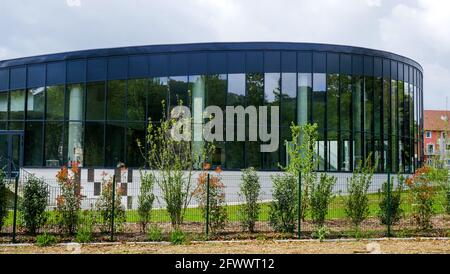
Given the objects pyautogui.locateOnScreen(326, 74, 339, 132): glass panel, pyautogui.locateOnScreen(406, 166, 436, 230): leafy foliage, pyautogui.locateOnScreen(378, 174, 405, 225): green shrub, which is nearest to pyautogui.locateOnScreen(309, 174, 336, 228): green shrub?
pyautogui.locateOnScreen(378, 174, 405, 225): green shrub

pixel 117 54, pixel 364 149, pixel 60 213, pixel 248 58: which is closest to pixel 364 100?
pixel 364 149

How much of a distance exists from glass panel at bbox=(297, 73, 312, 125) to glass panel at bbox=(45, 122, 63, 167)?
13435mm

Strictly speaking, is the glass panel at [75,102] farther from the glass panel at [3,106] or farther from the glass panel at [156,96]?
the glass panel at [3,106]

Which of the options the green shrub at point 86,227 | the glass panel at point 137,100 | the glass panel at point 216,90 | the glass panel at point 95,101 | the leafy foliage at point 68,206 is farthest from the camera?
the glass panel at point 95,101

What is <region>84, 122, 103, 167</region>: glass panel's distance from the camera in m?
30.0

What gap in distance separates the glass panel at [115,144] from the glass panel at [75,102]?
6.71 ft

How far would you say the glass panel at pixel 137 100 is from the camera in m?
29.6

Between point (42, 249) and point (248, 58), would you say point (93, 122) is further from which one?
point (42, 249)

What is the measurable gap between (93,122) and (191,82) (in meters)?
6.05

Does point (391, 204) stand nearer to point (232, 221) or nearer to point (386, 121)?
point (232, 221)

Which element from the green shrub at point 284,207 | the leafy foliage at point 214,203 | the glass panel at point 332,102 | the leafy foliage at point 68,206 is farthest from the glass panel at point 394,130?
the leafy foliage at point 68,206

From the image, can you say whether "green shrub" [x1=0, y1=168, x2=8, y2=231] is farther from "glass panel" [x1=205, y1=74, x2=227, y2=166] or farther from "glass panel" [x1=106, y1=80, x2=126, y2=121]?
"glass panel" [x1=205, y1=74, x2=227, y2=166]

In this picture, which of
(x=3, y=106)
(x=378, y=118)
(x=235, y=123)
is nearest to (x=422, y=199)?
(x=235, y=123)

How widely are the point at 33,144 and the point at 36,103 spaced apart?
2.40m
